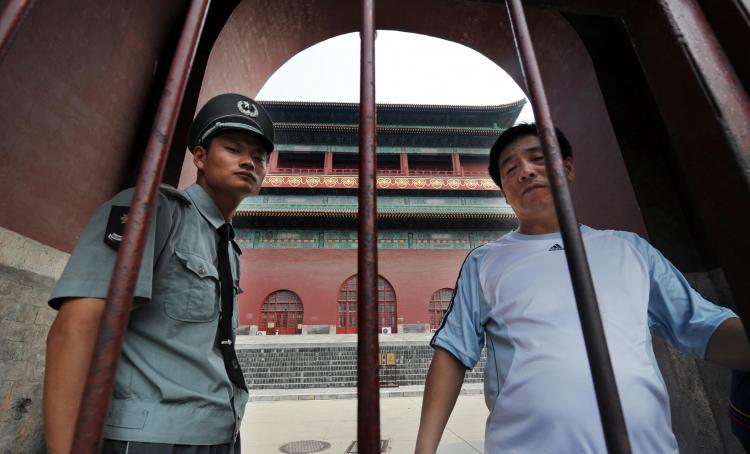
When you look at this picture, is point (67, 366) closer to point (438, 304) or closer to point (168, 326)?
point (168, 326)

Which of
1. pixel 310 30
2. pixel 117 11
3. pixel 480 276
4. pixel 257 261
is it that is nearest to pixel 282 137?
pixel 257 261

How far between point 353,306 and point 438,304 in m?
3.14

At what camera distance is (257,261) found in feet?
42.6

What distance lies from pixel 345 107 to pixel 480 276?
16881 mm

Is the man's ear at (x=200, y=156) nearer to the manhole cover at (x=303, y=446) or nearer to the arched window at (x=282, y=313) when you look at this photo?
the manhole cover at (x=303, y=446)

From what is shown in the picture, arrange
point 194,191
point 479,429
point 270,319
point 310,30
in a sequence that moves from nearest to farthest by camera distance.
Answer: point 194,191
point 310,30
point 479,429
point 270,319

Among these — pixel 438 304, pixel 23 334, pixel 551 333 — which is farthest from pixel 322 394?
pixel 438 304

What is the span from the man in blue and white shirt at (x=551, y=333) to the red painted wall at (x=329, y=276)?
12039 millimetres

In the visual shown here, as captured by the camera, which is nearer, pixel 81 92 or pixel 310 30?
pixel 81 92

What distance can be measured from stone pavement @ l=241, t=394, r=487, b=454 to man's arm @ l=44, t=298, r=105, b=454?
2671 millimetres

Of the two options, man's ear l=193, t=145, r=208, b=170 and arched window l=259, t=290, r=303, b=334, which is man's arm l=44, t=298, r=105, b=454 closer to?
man's ear l=193, t=145, r=208, b=170

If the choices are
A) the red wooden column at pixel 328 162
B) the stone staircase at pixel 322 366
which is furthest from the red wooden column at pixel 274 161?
the stone staircase at pixel 322 366

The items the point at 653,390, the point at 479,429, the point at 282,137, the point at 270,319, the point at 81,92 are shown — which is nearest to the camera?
the point at 653,390

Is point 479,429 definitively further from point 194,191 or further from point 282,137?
point 282,137
